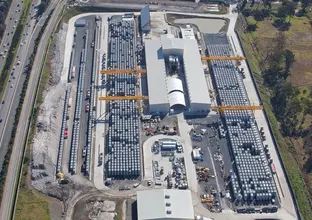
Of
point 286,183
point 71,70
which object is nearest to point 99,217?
point 286,183

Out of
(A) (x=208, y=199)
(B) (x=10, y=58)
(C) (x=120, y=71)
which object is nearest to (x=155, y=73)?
(C) (x=120, y=71)

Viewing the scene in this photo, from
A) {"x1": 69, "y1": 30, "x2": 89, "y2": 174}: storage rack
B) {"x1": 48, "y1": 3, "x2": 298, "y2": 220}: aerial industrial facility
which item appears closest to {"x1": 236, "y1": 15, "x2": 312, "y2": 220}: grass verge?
{"x1": 48, "y1": 3, "x2": 298, "y2": 220}: aerial industrial facility

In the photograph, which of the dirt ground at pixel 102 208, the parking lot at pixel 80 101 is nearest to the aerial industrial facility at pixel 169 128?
the parking lot at pixel 80 101

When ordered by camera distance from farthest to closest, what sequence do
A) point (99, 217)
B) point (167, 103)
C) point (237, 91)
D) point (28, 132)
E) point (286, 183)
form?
point (237, 91), point (167, 103), point (28, 132), point (286, 183), point (99, 217)

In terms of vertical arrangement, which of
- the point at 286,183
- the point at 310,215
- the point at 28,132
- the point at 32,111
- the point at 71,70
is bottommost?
the point at 310,215

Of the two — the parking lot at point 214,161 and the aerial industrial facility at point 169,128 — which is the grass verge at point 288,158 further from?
the parking lot at point 214,161

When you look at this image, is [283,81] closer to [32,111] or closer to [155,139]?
[155,139]

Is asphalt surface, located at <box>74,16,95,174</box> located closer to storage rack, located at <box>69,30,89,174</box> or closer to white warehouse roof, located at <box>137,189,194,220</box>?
storage rack, located at <box>69,30,89,174</box>

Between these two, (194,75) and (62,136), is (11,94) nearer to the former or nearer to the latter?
(62,136)
